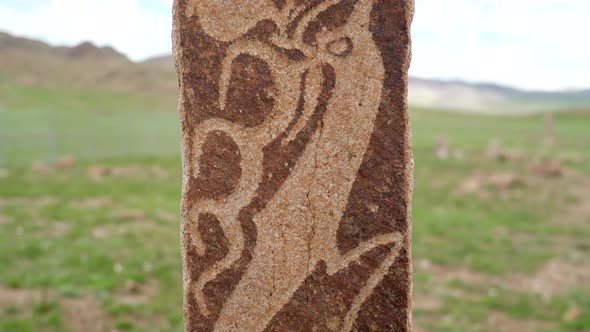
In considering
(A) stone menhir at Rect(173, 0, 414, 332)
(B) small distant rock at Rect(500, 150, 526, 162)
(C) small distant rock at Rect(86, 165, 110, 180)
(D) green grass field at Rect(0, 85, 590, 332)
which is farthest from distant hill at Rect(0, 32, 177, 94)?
(A) stone menhir at Rect(173, 0, 414, 332)

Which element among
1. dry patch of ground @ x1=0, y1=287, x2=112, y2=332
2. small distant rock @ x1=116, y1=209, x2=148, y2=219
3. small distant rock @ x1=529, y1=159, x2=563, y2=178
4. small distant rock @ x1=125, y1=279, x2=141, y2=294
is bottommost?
dry patch of ground @ x1=0, y1=287, x2=112, y2=332

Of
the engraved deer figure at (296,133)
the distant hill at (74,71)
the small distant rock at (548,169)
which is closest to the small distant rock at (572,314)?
the engraved deer figure at (296,133)

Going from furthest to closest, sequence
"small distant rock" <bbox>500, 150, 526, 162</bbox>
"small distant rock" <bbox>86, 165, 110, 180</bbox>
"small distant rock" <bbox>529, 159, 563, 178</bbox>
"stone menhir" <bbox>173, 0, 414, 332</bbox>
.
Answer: "small distant rock" <bbox>500, 150, 526, 162</bbox>, "small distant rock" <bbox>86, 165, 110, 180</bbox>, "small distant rock" <bbox>529, 159, 563, 178</bbox>, "stone menhir" <bbox>173, 0, 414, 332</bbox>

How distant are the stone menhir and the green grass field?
2339 millimetres

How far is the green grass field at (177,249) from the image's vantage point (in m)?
4.74

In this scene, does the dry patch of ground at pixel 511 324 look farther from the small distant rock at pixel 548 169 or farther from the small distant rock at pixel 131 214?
the small distant rock at pixel 548 169

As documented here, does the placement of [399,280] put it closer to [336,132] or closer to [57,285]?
[336,132]

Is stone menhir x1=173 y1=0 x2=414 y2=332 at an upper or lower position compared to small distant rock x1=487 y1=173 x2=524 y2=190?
upper

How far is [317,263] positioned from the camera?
247 cm

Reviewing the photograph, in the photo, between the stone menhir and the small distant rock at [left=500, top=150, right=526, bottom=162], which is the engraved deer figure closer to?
the stone menhir

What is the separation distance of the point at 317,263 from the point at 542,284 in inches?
153

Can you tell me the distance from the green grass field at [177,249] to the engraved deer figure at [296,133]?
235cm

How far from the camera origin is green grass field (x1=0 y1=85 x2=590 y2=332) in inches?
187

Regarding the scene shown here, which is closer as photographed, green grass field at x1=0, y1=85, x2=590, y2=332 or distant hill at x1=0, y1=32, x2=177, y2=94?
green grass field at x1=0, y1=85, x2=590, y2=332
